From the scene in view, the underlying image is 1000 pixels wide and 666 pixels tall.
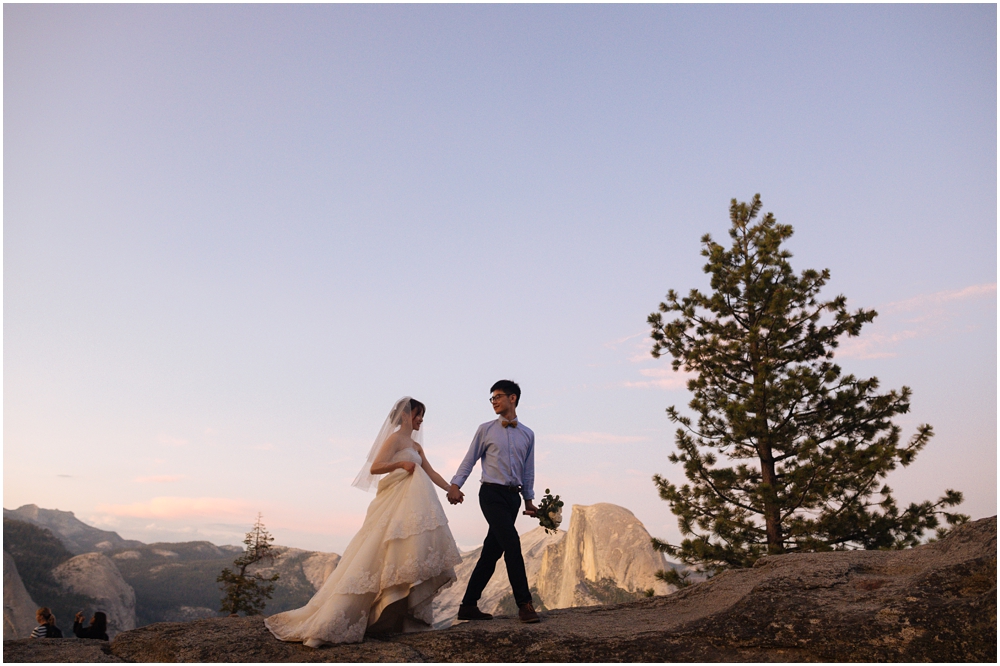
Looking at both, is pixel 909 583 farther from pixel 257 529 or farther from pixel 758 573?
pixel 257 529

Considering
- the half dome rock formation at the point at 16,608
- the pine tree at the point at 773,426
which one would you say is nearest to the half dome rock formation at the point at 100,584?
the half dome rock formation at the point at 16,608

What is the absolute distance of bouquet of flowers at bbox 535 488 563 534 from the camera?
628 centimetres

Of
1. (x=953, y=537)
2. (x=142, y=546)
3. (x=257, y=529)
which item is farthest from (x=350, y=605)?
(x=142, y=546)

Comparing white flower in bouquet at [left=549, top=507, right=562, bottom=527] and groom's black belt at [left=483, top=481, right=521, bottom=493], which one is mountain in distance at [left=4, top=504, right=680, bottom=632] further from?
groom's black belt at [left=483, top=481, right=521, bottom=493]

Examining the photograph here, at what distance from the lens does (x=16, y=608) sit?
5331cm

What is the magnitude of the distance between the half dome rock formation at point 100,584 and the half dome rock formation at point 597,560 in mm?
47064

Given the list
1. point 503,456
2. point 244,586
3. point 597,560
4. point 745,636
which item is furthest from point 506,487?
point 597,560

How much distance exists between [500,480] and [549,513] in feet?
2.26

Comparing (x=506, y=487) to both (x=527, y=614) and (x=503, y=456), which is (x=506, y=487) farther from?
(x=527, y=614)

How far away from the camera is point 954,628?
438 centimetres

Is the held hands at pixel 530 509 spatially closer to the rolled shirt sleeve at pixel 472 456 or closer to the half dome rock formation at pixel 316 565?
the rolled shirt sleeve at pixel 472 456

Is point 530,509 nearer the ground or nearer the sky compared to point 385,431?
nearer the ground

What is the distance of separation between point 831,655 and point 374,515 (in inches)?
144

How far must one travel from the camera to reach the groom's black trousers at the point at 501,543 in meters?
5.73
